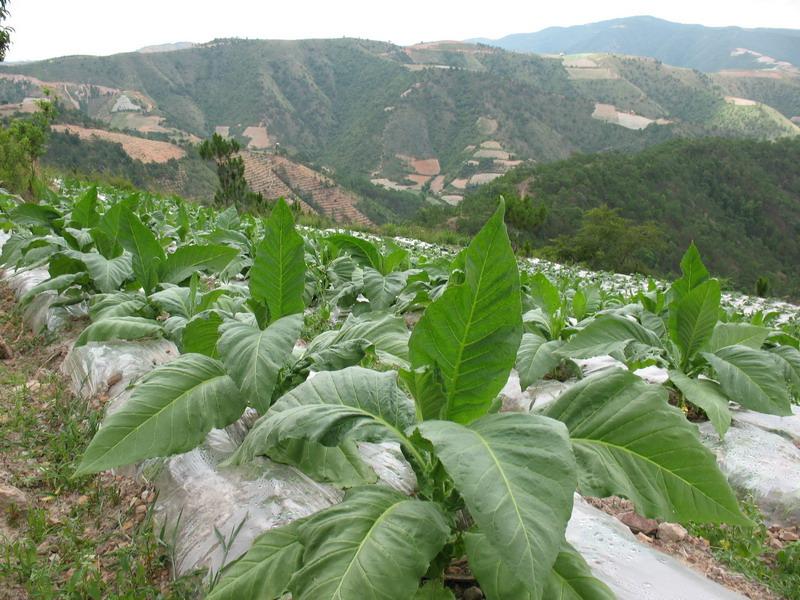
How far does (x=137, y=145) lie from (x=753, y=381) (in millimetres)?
56385

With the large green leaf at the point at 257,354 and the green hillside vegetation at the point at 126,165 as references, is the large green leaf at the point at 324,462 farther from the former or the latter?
the green hillside vegetation at the point at 126,165

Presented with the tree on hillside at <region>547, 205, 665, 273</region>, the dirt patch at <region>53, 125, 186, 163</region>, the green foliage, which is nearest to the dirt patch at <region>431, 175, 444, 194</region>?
the dirt patch at <region>53, 125, 186, 163</region>

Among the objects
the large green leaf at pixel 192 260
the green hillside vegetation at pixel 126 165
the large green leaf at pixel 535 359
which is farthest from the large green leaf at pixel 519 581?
the green hillside vegetation at pixel 126 165

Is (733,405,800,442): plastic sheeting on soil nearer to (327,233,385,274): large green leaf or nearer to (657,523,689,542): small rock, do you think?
(657,523,689,542): small rock

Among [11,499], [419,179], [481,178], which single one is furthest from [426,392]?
[419,179]

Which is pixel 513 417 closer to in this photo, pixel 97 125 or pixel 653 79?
pixel 97 125

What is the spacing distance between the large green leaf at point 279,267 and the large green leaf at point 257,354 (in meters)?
0.17

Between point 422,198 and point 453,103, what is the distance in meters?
36.5

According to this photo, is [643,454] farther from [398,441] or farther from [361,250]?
[361,250]

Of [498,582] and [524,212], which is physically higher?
[498,582]

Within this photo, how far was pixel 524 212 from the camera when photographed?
2870 cm

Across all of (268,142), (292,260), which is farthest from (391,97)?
(292,260)

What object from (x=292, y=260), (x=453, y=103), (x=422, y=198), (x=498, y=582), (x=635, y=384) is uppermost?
(x=453, y=103)

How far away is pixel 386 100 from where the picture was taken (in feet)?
342
